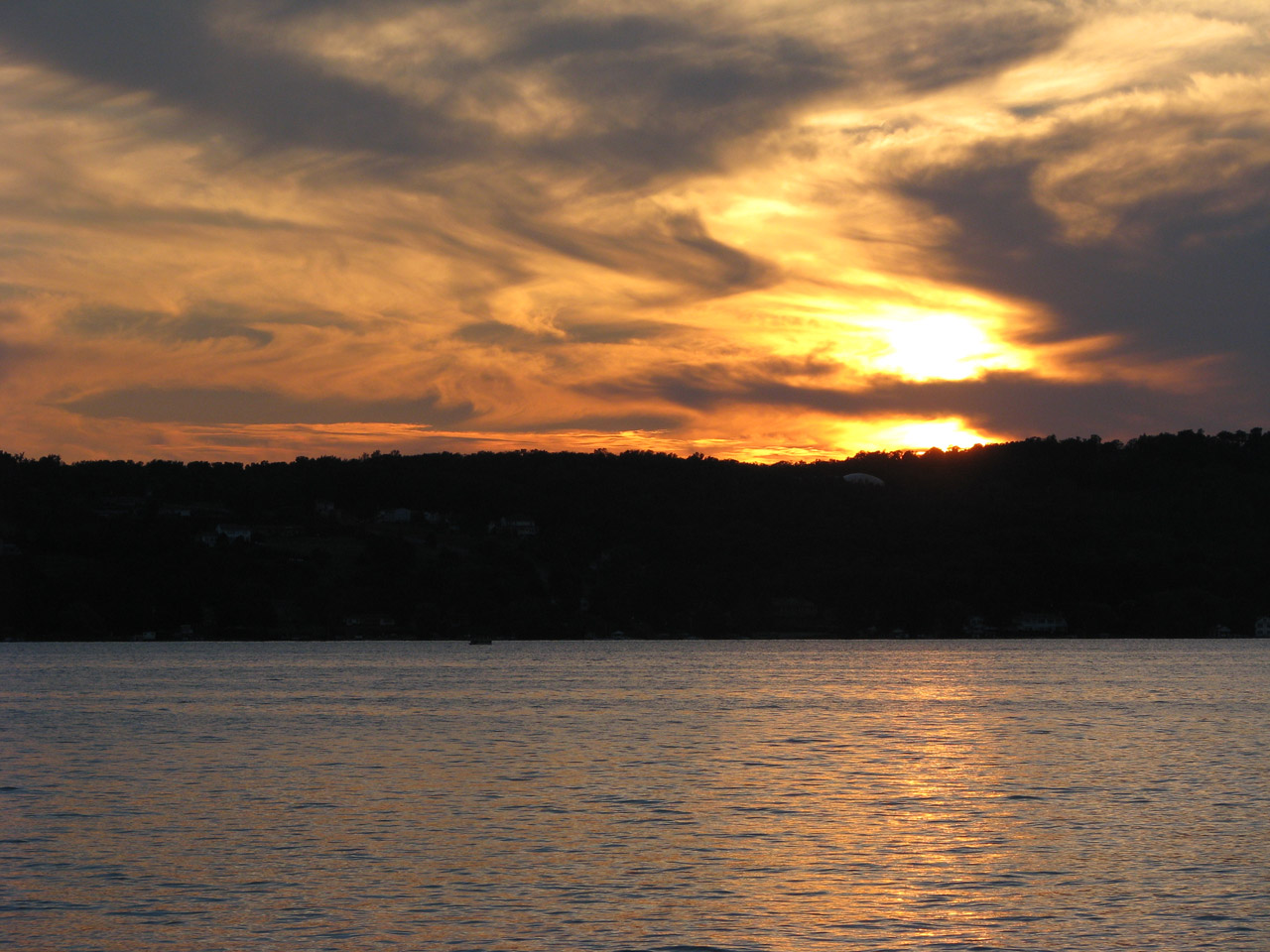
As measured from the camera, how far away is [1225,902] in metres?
27.2

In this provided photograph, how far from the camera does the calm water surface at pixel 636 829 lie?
2580 centimetres

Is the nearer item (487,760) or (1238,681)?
(487,760)

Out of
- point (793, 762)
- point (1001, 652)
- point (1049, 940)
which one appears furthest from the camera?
point (1001, 652)

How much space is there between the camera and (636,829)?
120 ft

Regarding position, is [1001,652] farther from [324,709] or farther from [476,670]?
[324,709]

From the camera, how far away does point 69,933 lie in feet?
83.2

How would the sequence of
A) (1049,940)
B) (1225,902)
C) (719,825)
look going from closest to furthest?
(1049,940)
(1225,902)
(719,825)

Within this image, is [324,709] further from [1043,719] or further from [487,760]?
[1043,719]

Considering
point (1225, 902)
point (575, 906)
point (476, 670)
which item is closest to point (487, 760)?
point (575, 906)

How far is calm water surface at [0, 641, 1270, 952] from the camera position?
2580 centimetres

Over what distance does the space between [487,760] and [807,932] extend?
30364 millimetres

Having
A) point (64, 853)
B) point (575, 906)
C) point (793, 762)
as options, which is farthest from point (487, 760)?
point (575, 906)

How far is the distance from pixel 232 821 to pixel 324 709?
4992 cm

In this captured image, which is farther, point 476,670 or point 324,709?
point 476,670
